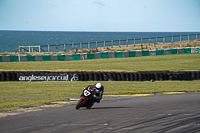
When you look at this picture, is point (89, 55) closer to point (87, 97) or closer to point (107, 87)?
point (107, 87)

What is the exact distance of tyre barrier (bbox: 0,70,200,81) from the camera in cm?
2430

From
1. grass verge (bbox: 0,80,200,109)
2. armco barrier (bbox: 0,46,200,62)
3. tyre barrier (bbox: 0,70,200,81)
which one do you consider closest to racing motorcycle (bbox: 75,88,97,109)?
grass verge (bbox: 0,80,200,109)

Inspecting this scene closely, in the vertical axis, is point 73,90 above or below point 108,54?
below

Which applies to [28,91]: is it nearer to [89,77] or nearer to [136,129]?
[89,77]

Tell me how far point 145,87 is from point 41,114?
10636mm

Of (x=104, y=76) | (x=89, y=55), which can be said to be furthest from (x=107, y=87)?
(x=89, y=55)

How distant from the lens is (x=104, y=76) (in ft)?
81.5

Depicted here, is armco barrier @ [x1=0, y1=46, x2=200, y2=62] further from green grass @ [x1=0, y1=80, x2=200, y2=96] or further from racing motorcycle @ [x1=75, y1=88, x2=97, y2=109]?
racing motorcycle @ [x1=75, y1=88, x2=97, y2=109]

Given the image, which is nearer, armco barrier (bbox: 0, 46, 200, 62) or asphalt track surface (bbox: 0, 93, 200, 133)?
asphalt track surface (bbox: 0, 93, 200, 133)

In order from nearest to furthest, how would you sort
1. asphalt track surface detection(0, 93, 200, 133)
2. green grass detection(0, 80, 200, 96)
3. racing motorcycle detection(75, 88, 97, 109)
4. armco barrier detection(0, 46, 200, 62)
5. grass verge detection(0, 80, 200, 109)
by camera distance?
asphalt track surface detection(0, 93, 200, 133)
racing motorcycle detection(75, 88, 97, 109)
grass verge detection(0, 80, 200, 109)
green grass detection(0, 80, 200, 96)
armco barrier detection(0, 46, 200, 62)

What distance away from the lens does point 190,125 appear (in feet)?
29.9

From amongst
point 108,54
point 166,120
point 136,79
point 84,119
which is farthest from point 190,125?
point 108,54

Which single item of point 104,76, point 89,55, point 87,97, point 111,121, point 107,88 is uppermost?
point 89,55

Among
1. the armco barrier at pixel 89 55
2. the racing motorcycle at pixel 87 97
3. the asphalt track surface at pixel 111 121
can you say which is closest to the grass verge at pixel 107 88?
the racing motorcycle at pixel 87 97
